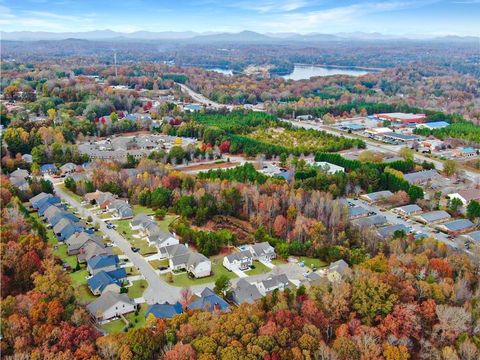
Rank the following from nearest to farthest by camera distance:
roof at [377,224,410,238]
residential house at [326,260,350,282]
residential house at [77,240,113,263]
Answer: residential house at [326,260,350,282]
residential house at [77,240,113,263]
roof at [377,224,410,238]

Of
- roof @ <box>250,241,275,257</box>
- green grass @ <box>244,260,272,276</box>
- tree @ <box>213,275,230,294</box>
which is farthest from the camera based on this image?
roof @ <box>250,241,275,257</box>

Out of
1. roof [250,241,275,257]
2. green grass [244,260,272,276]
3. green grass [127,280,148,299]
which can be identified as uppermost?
roof [250,241,275,257]

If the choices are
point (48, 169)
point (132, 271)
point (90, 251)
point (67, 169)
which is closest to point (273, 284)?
→ point (132, 271)

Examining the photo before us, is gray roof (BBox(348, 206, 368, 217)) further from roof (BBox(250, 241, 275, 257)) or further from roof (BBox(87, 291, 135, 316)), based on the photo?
roof (BBox(87, 291, 135, 316))

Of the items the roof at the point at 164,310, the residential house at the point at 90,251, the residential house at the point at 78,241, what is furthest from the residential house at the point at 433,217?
the residential house at the point at 78,241

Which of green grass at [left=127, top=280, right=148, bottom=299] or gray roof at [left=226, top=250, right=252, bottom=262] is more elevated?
gray roof at [left=226, top=250, right=252, bottom=262]

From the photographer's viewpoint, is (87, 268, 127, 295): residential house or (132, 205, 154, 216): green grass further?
(132, 205, 154, 216): green grass

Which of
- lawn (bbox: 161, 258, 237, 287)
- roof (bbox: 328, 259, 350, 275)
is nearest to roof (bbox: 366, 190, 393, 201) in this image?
roof (bbox: 328, 259, 350, 275)

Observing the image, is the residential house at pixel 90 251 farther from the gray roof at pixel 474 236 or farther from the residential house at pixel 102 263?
the gray roof at pixel 474 236
